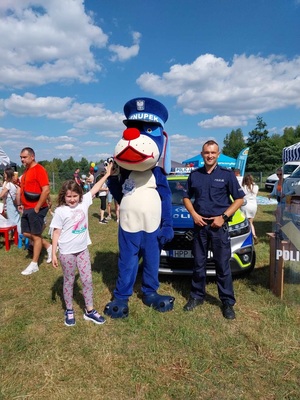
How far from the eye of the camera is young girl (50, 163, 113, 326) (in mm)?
3164

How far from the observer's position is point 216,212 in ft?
11.1

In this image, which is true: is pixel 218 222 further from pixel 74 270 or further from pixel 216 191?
pixel 74 270

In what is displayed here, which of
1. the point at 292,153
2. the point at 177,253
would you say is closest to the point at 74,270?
the point at 177,253

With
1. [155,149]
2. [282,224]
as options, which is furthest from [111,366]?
[282,224]

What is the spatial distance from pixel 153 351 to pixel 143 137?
211cm

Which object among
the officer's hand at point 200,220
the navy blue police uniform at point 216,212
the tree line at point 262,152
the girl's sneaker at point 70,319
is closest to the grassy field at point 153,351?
the girl's sneaker at point 70,319

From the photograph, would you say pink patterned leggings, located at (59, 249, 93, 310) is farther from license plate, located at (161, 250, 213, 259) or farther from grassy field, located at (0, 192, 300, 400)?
license plate, located at (161, 250, 213, 259)

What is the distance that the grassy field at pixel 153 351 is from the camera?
2.33m

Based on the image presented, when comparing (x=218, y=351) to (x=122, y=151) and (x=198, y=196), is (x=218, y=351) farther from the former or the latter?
(x=122, y=151)

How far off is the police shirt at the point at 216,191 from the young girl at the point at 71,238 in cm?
126

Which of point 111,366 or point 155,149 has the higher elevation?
point 155,149

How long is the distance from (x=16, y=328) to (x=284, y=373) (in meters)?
2.57

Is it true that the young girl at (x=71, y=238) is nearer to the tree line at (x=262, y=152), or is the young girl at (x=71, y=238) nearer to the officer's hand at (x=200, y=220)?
the officer's hand at (x=200, y=220)

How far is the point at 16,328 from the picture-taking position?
3.24 meters
